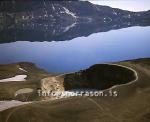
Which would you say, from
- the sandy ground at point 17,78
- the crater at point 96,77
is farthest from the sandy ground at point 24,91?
the crater at point 96,77

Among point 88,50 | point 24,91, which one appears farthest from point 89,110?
point 88,50

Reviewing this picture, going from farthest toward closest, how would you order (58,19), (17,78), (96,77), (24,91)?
(58,19) < (17,78) < (96,77) < (24,91)

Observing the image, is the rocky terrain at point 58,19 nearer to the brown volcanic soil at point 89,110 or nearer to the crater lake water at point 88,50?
the crater lake water at point 88,50

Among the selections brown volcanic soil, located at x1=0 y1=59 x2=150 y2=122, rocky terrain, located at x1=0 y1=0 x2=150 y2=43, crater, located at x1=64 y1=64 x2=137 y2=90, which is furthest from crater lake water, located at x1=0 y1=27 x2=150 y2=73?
brown volcanic soil, located at x1=0 y1=59 x2=150 y2=122

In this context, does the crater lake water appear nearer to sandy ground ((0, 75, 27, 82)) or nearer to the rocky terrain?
the rocky terrain

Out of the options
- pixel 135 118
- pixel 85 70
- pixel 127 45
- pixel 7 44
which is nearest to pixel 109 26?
pixel 127 45

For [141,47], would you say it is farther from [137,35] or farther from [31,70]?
[31,70]

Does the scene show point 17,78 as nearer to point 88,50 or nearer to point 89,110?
point 88,50
